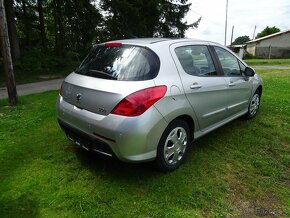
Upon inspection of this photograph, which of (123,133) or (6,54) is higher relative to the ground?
(6,54)

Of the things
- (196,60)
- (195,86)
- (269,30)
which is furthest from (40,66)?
(269,30)

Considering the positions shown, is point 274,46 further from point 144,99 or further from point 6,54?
point 144,99

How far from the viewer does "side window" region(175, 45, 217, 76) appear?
389 cm

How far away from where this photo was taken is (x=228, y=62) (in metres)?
4.96

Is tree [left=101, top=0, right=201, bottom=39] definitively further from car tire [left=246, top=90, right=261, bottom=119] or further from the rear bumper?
the rear bumper

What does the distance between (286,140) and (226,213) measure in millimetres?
2599

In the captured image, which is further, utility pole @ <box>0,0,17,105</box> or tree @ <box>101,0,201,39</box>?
tree @ <box>101,0,201,39</box>

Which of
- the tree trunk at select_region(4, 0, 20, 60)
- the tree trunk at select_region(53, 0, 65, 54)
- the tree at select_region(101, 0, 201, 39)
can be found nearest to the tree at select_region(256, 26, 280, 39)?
the tree at select_region(101, 0, 201, 39)

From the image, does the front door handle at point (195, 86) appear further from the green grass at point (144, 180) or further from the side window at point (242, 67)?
the side window at point (242, 67)

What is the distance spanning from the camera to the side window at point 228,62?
Result: 4.75m

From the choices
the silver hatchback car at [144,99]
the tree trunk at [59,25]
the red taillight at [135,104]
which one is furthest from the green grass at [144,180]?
the tree trunk at [59,25]

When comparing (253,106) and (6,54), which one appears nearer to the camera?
(253,106)

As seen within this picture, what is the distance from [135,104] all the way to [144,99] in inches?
5.0

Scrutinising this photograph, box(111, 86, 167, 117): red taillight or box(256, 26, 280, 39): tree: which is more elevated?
box(111, 86, 167, 117): red taillight
